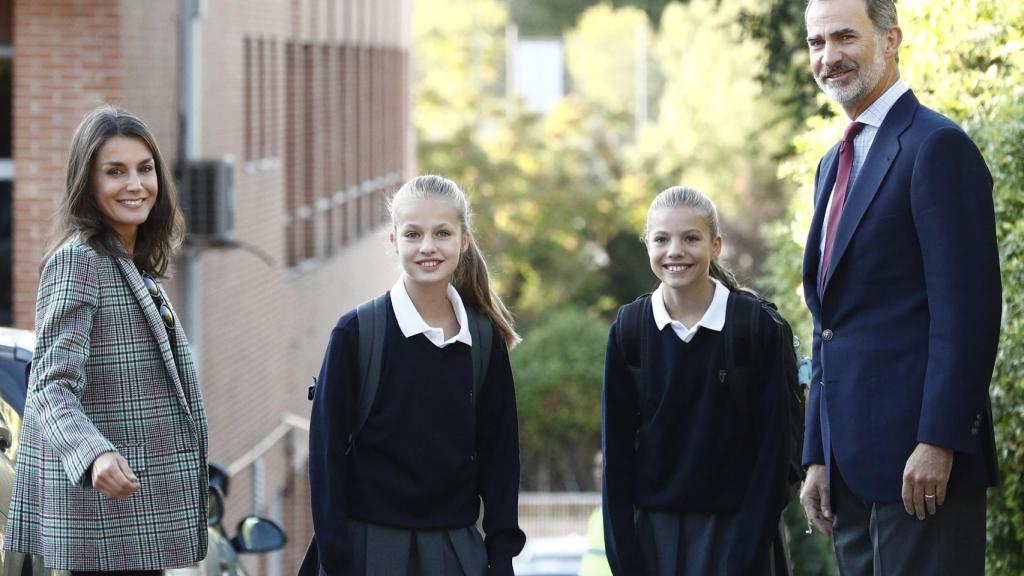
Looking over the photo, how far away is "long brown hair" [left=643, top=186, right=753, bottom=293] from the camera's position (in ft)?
17.2

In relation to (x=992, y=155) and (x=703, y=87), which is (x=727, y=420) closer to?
(x=992, y=155)

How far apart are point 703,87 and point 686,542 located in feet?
151

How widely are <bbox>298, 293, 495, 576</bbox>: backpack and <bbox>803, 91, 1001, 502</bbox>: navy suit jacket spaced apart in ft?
3.31

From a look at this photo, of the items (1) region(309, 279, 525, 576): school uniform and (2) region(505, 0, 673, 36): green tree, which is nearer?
(1) region(309, 279, 525, 576): school uniform

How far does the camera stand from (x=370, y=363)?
4.89 metres

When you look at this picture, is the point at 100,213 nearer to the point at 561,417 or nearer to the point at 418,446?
the point at 418,446

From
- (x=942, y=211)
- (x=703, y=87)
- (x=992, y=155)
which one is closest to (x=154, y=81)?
(x=992, y=155)

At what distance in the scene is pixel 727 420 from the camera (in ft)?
16.4

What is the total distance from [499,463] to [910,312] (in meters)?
1.29

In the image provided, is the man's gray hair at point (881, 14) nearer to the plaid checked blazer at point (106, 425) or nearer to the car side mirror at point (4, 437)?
the plaid checked blazer at point (106, 425)

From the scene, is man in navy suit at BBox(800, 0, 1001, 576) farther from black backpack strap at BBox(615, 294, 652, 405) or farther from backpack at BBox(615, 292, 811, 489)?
black backpack strap at BBox(615, 294, 652, 405)

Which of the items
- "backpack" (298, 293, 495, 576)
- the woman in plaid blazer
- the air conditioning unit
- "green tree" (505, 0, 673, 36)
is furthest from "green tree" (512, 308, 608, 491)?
the woman in plaid blazer

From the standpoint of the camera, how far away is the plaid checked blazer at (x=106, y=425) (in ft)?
15.2

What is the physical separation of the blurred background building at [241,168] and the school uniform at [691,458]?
9.28 ft
